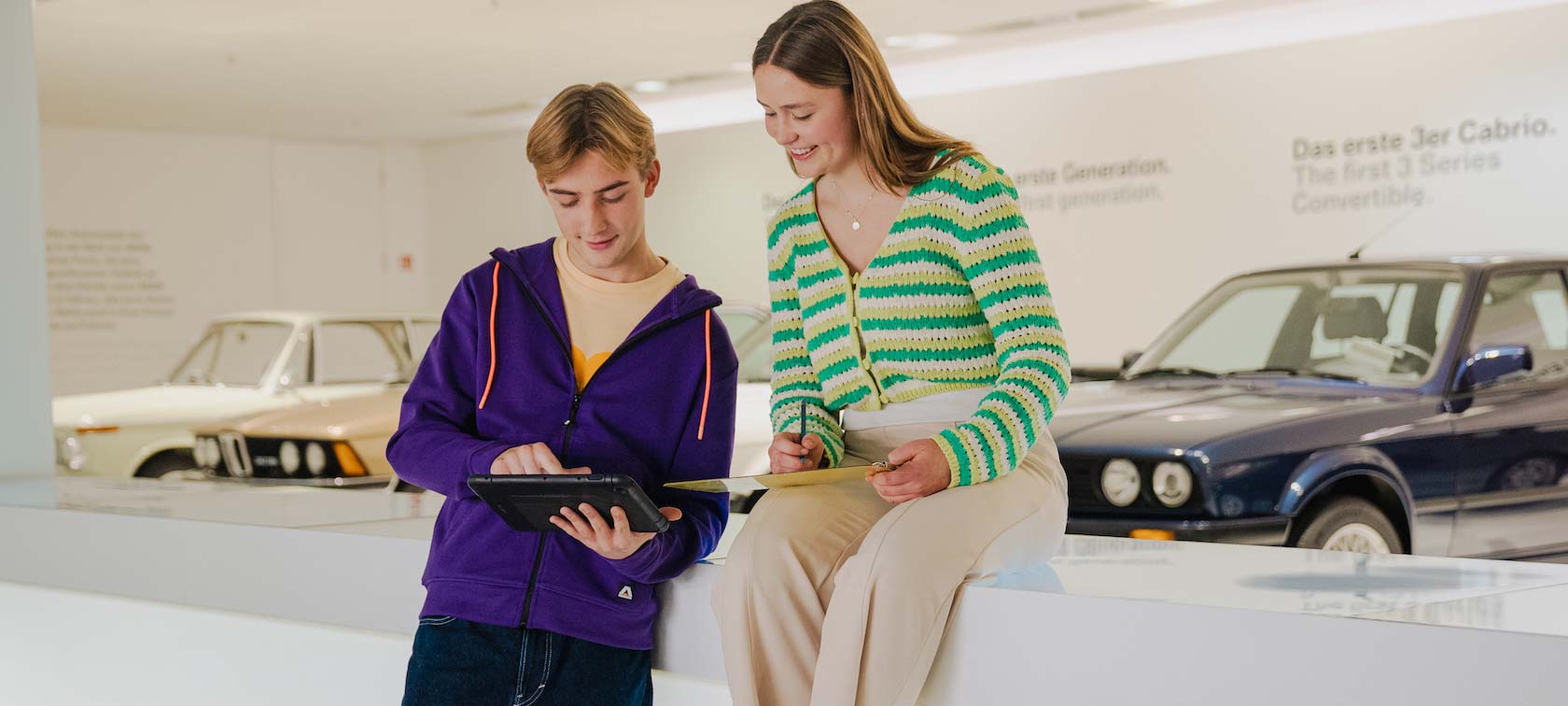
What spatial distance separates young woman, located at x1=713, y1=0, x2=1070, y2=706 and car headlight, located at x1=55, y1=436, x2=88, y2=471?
6335mm

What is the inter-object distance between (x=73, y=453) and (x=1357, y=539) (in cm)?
609

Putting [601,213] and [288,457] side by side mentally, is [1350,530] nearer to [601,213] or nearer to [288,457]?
[601,213]

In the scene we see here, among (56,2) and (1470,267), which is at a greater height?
(56,2)

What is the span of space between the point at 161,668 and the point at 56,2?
6859mm

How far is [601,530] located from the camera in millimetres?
1965

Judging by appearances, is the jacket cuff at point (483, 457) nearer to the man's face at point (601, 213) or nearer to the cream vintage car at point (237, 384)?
the man's face at point (601, 213)

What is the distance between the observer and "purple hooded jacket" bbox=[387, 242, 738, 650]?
2.10m

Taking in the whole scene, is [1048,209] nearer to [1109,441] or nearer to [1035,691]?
[1109,441]

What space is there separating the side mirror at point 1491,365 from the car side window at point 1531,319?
11cm

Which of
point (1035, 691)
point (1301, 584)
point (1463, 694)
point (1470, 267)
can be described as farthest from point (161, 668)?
point (1470, 267)

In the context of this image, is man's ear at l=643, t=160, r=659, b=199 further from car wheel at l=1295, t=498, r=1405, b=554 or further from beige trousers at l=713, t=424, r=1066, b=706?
car wheel at l=1295, t=498, r=1405, b=554

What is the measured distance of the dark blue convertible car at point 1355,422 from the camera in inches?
171

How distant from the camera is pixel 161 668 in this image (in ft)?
10.7

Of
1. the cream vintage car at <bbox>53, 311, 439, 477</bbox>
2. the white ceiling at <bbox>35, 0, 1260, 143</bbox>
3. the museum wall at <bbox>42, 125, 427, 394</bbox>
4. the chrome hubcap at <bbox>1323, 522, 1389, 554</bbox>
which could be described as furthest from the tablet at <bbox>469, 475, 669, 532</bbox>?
the museum wall at <bbox>42, 125, 427, 394</bbox>
